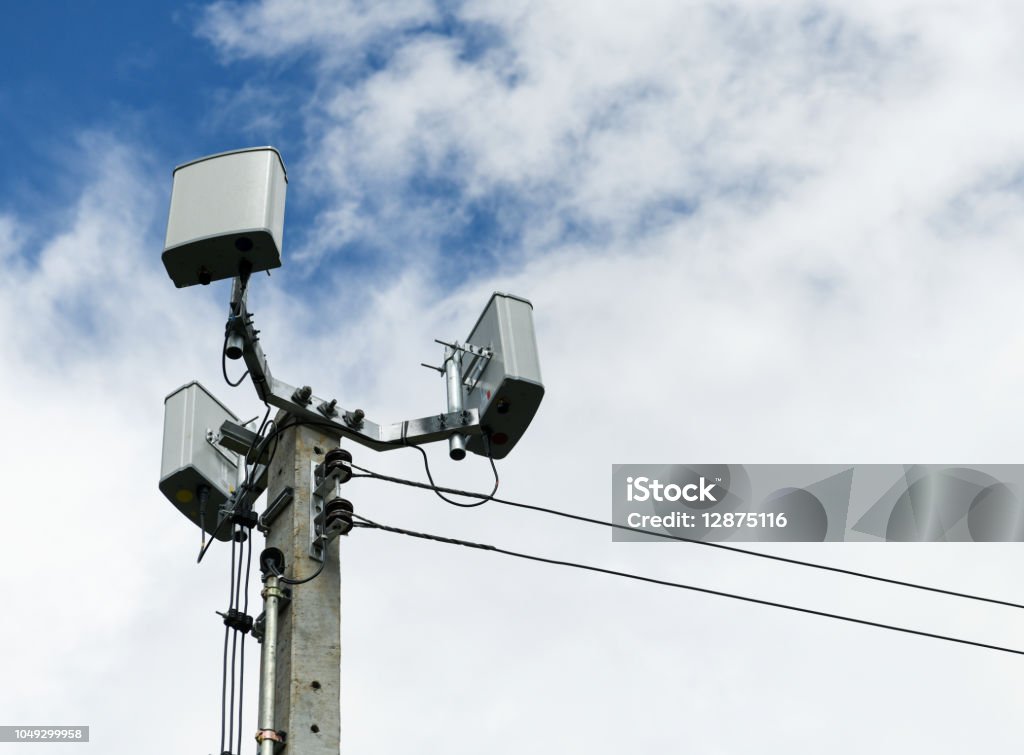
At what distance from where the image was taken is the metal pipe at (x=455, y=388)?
723 centimetres

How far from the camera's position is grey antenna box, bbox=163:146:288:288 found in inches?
258

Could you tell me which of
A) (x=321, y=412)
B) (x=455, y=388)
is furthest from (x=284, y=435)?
(x=455, y=388)

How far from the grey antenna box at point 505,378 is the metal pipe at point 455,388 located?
3.0 inches

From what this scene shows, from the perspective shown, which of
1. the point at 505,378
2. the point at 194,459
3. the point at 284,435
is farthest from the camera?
the point at 194,459

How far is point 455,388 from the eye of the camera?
24.2ft

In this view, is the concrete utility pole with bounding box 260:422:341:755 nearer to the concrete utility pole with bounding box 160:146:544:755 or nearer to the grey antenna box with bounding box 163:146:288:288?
the concrete utility pole with bounding box 160:146:544:755

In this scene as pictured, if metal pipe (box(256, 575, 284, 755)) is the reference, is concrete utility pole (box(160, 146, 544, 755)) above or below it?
above

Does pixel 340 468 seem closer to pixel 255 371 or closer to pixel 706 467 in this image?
pixel 255 371

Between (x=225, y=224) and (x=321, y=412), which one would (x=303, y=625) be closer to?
(x=321, y=412)

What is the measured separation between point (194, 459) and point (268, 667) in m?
2.13

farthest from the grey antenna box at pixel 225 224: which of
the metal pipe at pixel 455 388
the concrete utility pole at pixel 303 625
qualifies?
the metal pipe at pixel 455 388

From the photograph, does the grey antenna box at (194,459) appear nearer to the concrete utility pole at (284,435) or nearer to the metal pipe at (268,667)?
the concrete utility pole at (284,435)

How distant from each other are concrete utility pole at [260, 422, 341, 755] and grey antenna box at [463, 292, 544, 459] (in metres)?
0.94

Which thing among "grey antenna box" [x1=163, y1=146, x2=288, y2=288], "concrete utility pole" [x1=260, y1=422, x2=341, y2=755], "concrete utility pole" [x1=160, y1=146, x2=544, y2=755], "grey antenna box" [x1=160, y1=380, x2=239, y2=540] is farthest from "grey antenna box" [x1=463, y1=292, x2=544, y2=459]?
"grey antenna box" [x1=160, y1=380, x2=239, y2=540]
